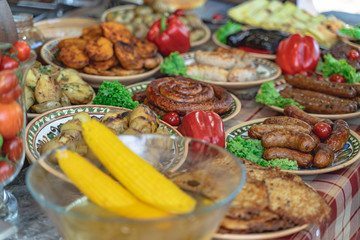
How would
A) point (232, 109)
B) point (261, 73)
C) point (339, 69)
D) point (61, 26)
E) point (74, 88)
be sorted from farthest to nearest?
point (61, 26)
point (261, 73)
point (339, 69)
point (232, 109)
point (74, 88)

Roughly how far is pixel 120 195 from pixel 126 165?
106 millimetres

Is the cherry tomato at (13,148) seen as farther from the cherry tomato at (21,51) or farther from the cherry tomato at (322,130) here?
the cherry tomato at (322,130)

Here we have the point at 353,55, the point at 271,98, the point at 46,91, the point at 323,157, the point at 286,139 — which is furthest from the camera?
the point at 353,55

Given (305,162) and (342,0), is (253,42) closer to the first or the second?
(305,162)

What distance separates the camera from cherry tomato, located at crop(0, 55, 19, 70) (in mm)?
1463

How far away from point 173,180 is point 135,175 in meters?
0.21

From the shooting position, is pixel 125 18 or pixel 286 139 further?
pixel 125 18

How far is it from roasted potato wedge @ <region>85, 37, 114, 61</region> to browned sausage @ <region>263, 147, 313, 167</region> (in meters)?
1.32

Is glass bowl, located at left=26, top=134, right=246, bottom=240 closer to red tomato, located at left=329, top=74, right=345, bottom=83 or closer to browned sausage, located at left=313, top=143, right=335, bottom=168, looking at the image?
browned sausage, located at left=313, top=143, right=335, bottom=168

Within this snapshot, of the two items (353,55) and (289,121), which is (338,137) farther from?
(353,55)

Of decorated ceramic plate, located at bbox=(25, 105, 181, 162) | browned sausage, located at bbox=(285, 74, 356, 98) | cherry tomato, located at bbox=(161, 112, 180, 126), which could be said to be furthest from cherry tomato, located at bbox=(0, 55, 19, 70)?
Answer: browned sausage, located at bbox=(285, 74, 356, 98)

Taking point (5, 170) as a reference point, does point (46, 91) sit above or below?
below

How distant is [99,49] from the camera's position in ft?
9.61

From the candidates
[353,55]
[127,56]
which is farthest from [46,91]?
[353,55]
